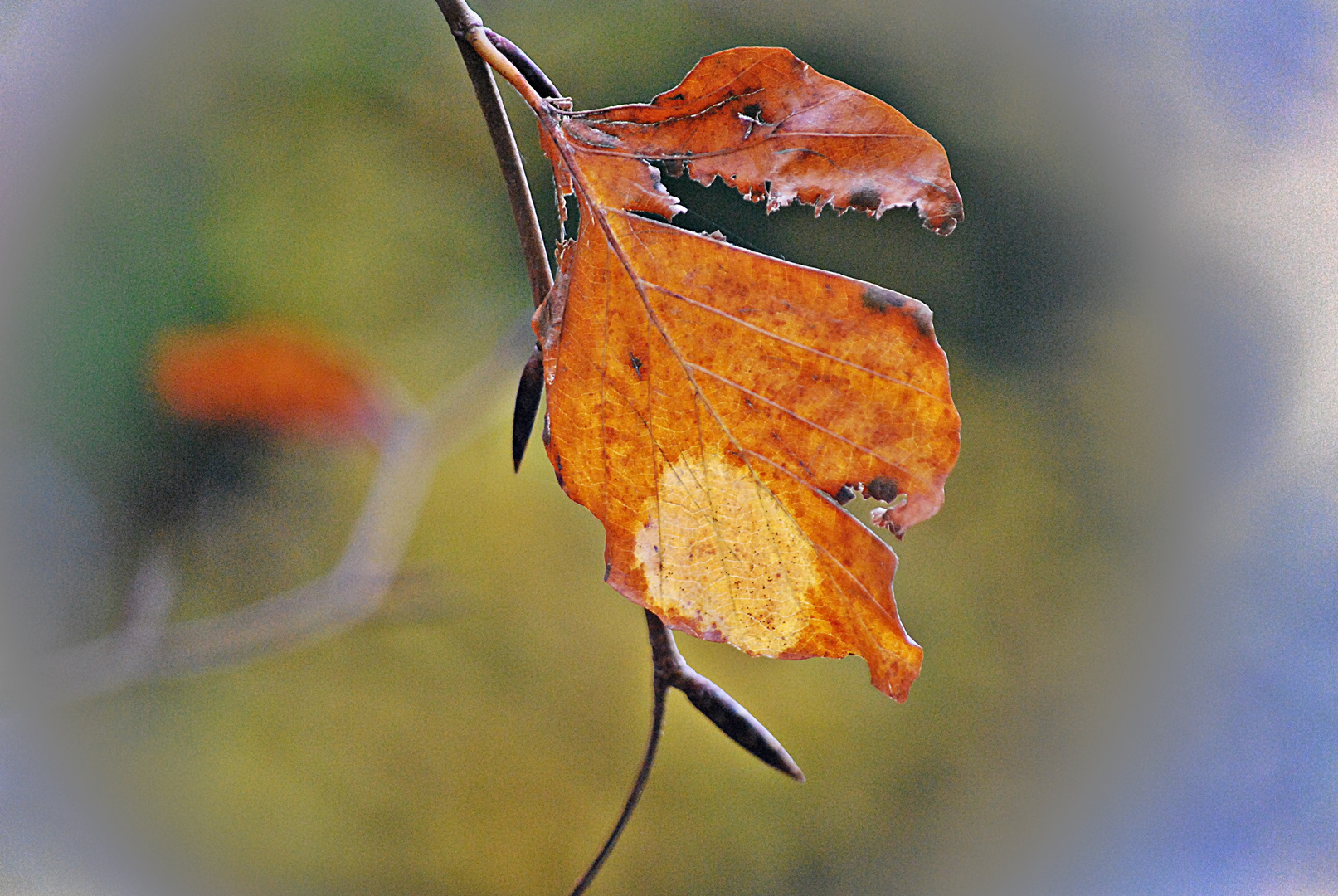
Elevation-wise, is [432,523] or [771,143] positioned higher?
[771,143]

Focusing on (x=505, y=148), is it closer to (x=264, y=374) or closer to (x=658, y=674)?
(x=658, y=674)

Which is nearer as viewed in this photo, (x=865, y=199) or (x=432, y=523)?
(x=865, y=199)

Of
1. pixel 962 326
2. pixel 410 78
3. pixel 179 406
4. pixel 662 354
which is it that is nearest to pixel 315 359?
pixel 179 406

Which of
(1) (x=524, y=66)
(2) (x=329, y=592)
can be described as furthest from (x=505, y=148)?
(2) (x=329, y=592)

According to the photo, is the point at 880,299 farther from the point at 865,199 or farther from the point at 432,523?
the point at 432,523

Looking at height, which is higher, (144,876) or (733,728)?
(733,728)

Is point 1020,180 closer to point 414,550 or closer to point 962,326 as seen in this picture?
point 962,326

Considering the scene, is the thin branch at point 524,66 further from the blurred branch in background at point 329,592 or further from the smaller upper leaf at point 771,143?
the blurred branch in background at point 329,592
